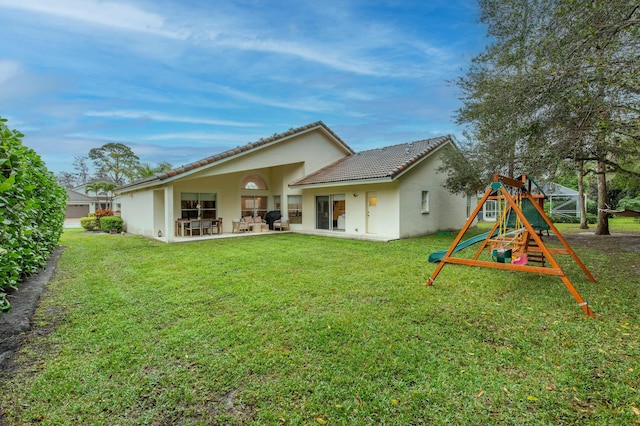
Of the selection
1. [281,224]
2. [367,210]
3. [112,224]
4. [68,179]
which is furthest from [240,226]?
[68,179]

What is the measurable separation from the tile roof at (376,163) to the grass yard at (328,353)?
7827 mm

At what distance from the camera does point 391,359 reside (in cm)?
343

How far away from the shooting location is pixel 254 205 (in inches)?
752

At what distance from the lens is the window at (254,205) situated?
18688 millimetres

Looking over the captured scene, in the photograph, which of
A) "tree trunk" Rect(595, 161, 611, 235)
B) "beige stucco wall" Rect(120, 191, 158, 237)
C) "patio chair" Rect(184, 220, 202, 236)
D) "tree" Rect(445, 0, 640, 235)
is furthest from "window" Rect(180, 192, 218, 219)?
"tree trunk" Rect(595, 161, 611, 235)

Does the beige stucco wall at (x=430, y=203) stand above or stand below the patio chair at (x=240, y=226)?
above

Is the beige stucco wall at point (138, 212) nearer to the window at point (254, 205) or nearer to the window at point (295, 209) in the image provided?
the window at point (254, 205)

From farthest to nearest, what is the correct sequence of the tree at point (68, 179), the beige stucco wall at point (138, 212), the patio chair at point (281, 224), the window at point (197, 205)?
the tree at point (68, 179), the patio chair at point (281, 224), the window at point (197, 205), the beige stucco wall at point (138, 212)

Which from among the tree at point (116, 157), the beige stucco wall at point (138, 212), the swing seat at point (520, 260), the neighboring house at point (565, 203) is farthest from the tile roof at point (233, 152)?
the tree at point (116, 157)

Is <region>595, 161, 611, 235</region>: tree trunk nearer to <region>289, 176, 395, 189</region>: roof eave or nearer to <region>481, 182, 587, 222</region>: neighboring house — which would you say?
<region>289, 176, 395, 189</region>: roof eave

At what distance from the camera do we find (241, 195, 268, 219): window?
61.3 ft

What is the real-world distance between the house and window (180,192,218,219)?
0.05 meters

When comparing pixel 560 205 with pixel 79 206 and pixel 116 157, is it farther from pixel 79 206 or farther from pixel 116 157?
pixel 116 157

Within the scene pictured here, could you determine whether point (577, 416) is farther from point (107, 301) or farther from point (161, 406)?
point (107, 301)
